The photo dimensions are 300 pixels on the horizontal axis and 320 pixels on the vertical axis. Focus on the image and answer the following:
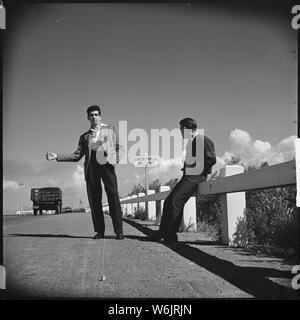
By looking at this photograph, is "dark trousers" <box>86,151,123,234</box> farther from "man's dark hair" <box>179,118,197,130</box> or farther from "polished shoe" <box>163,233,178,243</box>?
"polished shoe" <box>163,233,178,243</box>

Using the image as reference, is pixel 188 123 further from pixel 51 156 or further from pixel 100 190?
pixel 51 156

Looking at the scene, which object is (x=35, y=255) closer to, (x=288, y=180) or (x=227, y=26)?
(x=288, y=180)

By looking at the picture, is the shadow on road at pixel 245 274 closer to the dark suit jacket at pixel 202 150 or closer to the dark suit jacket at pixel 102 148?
the dark suit jacket at pixel 202 150

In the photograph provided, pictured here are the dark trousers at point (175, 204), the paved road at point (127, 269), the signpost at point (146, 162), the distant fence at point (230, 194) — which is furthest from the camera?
the dark trousers at point (175, 204)

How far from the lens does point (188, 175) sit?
3393 millimetres

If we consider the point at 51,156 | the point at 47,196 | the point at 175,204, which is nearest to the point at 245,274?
the point at 175,204

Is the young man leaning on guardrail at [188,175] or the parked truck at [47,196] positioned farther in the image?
the parked truck at [47,196]

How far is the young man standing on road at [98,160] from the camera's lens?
8.98 feet

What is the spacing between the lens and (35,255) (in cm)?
314

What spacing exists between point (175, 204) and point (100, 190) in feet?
2.91

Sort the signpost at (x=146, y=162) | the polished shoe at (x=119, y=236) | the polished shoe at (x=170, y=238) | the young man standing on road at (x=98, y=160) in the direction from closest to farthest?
1. the signpost at (x=146, y=162)
2. the young man standing on road at (x=98, y=160)
3. the polished shoe at (x=119, y=236)
4. the polished shoe at (x=170, y=238)

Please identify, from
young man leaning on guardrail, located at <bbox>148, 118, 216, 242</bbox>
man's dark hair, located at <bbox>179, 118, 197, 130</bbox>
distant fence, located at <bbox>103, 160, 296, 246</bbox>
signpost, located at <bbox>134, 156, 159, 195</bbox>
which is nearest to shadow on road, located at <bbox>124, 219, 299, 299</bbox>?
young man leaning on guardrail, located at <bbox>148, 118, 216, 242</bbox>

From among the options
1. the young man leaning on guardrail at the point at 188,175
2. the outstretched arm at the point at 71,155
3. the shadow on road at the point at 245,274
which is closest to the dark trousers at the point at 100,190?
the outstretched arm at the point at 71,155

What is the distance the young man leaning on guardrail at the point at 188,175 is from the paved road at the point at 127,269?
151 millimetres
